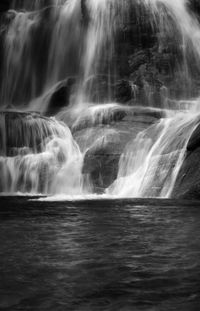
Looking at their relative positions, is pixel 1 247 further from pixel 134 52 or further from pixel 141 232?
pixel 134 52

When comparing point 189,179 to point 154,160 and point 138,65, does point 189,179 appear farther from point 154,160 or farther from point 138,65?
point 138,65

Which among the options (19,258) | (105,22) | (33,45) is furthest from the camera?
(33,45)

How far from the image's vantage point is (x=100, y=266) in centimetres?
492

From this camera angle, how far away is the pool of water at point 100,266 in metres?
3.63

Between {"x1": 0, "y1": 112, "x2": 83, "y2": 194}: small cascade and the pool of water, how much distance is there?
15.6 metres

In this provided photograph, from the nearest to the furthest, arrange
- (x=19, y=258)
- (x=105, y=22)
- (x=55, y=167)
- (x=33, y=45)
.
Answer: (x=19, y=258), (x=55, y=167), (x=105, y=22), (x=33, y=45)

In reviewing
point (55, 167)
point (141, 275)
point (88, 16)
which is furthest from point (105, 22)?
point (141, 275)

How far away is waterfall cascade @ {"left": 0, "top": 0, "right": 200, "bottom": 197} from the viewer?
21.0m

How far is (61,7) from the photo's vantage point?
40.5 metres

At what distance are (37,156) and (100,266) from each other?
21590mm

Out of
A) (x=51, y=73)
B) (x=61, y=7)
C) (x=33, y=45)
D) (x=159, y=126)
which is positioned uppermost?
(x=61, y=7)

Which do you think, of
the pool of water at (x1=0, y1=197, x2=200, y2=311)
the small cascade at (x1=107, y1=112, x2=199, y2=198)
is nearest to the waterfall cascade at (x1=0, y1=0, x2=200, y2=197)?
the small cascade at (x1=107, y1=112, x2=199, y2=198)

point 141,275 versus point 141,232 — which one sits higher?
point 141,275

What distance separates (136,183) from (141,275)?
15.4 meters
